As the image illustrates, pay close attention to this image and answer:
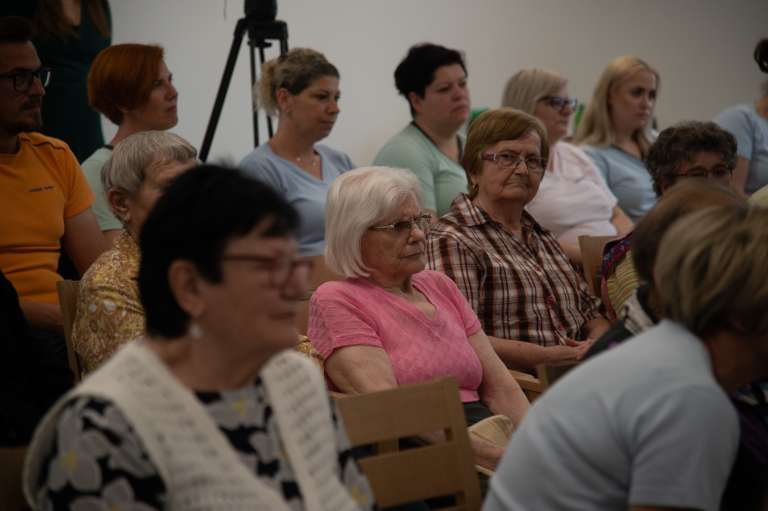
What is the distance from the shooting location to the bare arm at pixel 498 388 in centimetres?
252

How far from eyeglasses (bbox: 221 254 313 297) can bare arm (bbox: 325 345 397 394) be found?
934mm

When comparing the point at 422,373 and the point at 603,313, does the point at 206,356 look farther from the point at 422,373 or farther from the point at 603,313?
the point at 603,313

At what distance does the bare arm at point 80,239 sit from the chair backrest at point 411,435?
132 cm

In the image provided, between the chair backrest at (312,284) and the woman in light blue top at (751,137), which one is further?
the woman in light blue top at (751,137)

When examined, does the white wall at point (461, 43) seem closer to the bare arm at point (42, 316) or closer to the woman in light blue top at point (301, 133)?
the woman in light blue top at point (301, 133)

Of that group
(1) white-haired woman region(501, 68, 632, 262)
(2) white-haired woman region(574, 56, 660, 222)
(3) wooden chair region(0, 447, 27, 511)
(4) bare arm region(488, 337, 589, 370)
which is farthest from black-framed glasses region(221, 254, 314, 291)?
(2) white-haired woman region(574, 56, 660, 222)

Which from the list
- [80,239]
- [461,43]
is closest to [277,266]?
[80,239]

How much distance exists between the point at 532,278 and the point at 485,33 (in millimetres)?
3230

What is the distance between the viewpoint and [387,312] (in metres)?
2.41

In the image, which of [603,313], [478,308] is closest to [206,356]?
[478,308]

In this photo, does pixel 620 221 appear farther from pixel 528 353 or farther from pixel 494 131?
pixel 528 353

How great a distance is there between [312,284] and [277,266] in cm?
147

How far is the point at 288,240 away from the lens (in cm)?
136

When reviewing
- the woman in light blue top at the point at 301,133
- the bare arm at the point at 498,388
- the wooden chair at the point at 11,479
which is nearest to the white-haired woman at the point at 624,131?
the woman in light blue top at the point at 301,133
